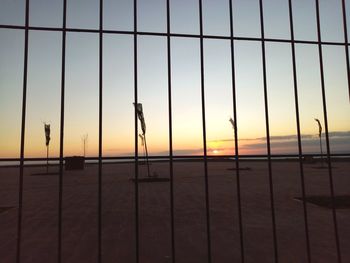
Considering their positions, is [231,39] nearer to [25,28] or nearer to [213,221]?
[25,28]

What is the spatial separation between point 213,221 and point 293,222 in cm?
217

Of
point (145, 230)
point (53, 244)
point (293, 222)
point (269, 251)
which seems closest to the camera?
point (269, 251)

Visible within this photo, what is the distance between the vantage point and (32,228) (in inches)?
328

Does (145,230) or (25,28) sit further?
(145,230)

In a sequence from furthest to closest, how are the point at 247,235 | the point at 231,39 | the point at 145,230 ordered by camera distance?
the point at 145,230
the point at 247,235
the point at 231,39

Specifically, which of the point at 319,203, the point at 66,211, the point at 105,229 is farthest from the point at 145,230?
the point at 319,203

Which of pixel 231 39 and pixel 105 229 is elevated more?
pixel 231 39

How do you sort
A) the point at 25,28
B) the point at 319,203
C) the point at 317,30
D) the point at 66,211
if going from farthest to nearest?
the point at 319,203, the point at 66,211, the point at 317,30, the point at 25,28

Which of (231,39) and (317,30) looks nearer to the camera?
(231,39)

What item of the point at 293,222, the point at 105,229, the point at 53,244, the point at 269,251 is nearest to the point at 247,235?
the point at 269,251

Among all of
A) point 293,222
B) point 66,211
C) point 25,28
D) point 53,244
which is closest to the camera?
point 25,28

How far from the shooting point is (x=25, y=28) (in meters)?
3.61

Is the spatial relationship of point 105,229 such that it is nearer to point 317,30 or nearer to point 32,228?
point 32,228

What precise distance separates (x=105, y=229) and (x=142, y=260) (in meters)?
2.54
